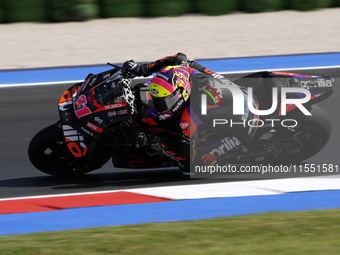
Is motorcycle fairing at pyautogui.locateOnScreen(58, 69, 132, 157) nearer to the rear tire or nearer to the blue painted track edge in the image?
the blue painted track edge

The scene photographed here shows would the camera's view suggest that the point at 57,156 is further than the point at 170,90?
Yes

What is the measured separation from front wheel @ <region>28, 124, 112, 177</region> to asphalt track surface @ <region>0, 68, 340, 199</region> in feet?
0.41

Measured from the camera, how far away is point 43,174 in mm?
7113

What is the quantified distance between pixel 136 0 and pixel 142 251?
10586 mm

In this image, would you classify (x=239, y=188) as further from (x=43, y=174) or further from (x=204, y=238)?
(x=43, y=174)

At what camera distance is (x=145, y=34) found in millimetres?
14070

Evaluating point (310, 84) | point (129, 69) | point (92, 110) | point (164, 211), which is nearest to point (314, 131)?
point (310, 84)

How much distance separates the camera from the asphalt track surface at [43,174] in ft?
22.2

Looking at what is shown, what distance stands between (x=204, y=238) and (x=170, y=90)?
1648 millimetres

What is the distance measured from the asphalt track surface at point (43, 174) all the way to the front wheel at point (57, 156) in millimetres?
124

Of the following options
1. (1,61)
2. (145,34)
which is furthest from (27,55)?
(145,34)

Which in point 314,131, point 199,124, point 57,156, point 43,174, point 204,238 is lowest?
point 204,238

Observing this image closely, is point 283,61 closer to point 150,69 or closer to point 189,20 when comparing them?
point 189,20

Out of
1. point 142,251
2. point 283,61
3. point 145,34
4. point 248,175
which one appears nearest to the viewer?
point 142,251
